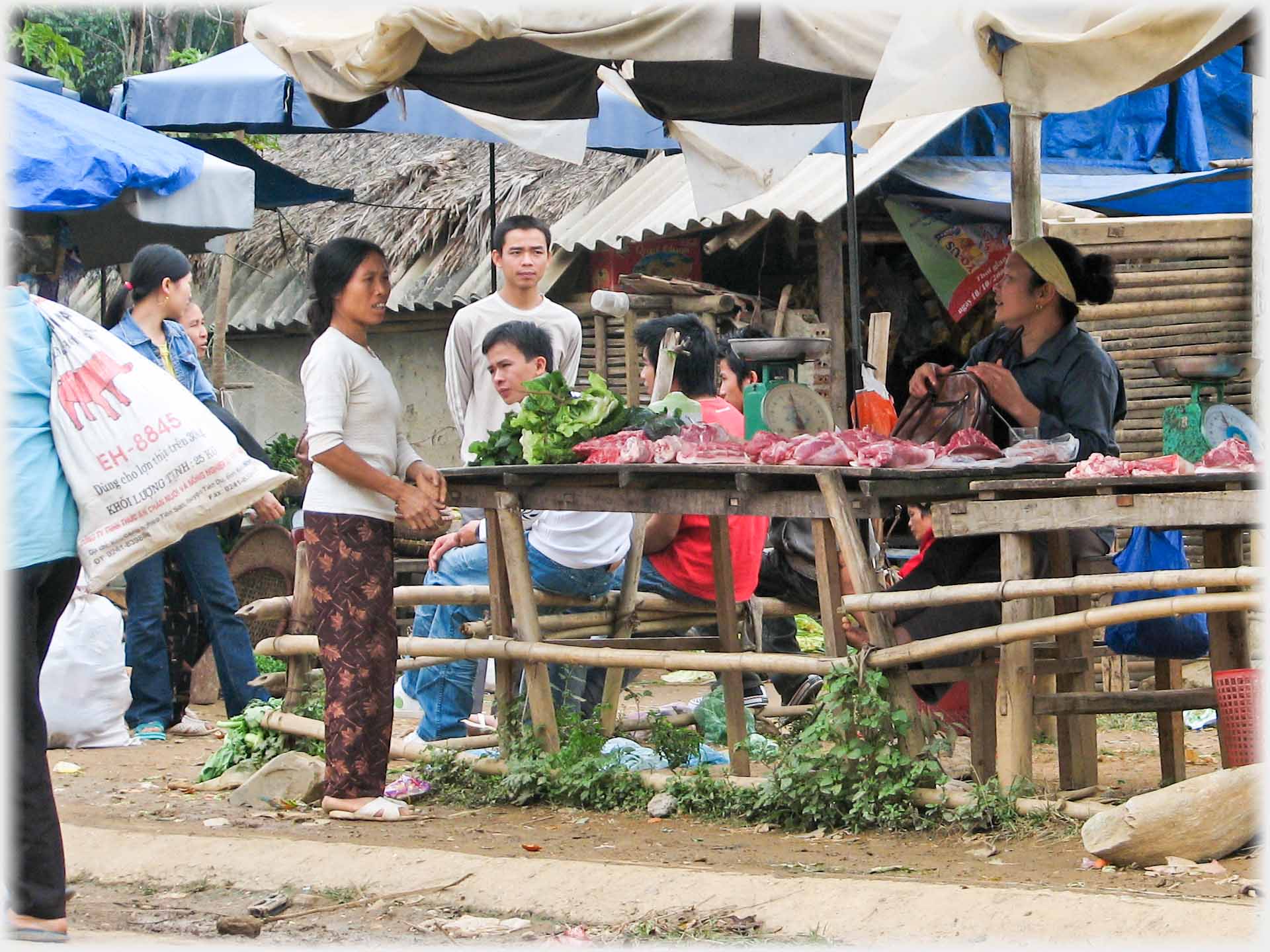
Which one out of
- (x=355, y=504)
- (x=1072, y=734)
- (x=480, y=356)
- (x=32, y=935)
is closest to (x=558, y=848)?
(x=355, y=504)

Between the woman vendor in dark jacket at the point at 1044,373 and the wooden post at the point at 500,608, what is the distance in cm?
157

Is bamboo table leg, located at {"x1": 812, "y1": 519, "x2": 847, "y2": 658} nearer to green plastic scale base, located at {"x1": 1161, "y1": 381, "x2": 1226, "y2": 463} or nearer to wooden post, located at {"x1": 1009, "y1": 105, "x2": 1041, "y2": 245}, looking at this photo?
wooden post, located at {"x1": 1009, "y1": 105, "x2": 1041, "y2": 245}

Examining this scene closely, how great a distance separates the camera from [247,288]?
16125 mm

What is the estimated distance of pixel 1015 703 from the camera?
5289 millimetres

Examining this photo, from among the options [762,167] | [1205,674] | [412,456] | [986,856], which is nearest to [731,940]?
[986,856]

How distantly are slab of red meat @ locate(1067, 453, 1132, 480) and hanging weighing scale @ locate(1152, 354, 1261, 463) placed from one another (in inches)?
93.4

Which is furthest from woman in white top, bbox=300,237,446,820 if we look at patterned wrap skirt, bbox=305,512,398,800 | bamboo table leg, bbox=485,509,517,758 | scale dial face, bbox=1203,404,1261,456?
scale dial face, bbox=1203,404,1261,456

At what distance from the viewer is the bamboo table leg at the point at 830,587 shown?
5.52m

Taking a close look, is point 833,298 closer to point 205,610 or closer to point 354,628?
point 205,610

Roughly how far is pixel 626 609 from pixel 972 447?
1733 mm

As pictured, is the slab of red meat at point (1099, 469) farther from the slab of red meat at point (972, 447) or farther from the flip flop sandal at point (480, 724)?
the flip flop sandal at point (480, 724)

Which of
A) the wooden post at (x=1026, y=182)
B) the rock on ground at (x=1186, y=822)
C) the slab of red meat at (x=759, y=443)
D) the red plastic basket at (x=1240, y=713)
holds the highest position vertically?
the wooden post at (x=1026, y=182)

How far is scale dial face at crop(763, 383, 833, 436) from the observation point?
20.5 ft

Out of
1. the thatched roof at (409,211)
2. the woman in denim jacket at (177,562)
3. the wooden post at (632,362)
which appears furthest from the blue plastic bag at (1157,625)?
the thatched roof at (409,211)
